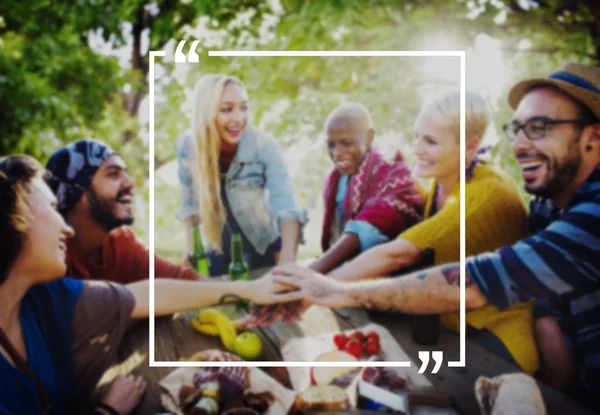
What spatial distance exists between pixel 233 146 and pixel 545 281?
1582mm

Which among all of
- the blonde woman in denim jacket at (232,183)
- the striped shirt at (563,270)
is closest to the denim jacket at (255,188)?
the blonde woman in denim jacket at (232,183)

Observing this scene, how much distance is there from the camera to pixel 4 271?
85.3 inches

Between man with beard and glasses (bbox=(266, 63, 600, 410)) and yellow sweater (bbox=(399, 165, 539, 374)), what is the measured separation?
48mm

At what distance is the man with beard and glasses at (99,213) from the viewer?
93.2 inches

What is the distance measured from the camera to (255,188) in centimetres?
252

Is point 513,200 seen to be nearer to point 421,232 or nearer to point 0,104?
point 421,232

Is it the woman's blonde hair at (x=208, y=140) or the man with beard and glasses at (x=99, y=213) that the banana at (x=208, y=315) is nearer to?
the man with beard and glasses at (x=99, y=213)

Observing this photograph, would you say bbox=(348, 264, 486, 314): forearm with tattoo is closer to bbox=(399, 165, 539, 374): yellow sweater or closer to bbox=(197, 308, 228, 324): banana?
bbox=(399, 165, 539, 374): yellow sweater

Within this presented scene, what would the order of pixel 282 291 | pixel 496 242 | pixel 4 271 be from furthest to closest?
pixel 282 291 → pixel 496 242 → pixel 4 271

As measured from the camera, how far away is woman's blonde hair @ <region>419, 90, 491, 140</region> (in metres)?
2.37

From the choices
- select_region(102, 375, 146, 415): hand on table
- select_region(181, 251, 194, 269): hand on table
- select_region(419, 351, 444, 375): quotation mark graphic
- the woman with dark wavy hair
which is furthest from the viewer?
select_region(181, 251, 194, 269): hand on table

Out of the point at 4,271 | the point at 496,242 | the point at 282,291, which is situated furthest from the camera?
the point at 282,291

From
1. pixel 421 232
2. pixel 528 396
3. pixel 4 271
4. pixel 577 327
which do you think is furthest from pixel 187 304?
pixel 577 327

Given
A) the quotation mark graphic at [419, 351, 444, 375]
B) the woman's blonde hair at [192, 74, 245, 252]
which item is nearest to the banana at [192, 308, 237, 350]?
the woman's blonde hair at [192, 74, 245, 252]
